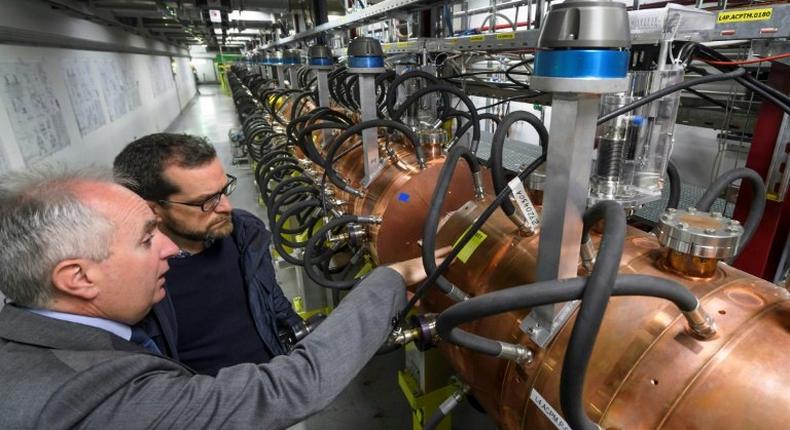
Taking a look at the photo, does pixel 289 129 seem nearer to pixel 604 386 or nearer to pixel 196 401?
pixel 196 401

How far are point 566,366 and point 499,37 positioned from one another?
3.32ft

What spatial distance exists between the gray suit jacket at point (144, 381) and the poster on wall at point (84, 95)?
14.0 ft

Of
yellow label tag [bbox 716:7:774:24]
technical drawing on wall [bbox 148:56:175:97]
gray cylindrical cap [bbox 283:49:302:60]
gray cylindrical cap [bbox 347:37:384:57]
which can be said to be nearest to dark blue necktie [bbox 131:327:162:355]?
gray cylindrical cap [bbox 347:37:384:57]

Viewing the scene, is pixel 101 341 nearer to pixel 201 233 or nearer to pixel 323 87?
pixel 201 233

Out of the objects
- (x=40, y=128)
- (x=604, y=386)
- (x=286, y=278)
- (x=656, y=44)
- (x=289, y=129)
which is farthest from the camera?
(x=40, y=128)

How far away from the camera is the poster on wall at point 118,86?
5195 mm

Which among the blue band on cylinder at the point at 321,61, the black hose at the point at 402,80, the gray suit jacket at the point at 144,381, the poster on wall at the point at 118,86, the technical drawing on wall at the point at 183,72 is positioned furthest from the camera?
the technical drawing on wall at the point at 183,72

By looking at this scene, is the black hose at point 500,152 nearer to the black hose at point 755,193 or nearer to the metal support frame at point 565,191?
the metal support frame at point 565,191

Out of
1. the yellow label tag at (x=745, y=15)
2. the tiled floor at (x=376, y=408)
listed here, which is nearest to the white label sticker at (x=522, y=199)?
the yellow label tag at (x=745, y=15)

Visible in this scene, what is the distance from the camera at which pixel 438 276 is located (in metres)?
0.73

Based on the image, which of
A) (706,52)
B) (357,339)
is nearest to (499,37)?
(706,52)

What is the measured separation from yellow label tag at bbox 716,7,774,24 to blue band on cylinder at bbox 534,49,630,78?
36 cm

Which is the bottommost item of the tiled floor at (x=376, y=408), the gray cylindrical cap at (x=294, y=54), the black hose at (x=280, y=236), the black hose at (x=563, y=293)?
the tiled floor at (x=376, y=408)

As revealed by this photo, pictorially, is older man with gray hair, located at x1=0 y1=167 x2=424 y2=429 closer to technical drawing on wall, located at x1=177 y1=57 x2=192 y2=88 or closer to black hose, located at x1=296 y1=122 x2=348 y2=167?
black hose, located at x1=296 y1=122 x2=348 y2=167
